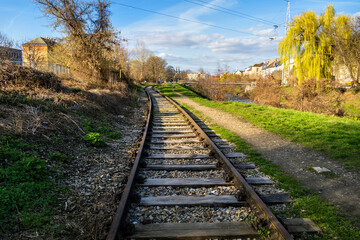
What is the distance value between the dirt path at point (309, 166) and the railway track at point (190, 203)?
0.85 meters

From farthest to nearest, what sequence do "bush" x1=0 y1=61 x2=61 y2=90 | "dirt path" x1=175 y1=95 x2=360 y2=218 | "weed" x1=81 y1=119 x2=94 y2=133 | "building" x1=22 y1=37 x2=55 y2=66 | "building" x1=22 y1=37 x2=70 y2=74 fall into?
"building" x1=22 y1=37 x2=70 y2=74, "building" x1=22 y1=37 x2=55 y2=66, "bush" x1=0 y1=61 x2=61 y2=90, "weed" x1=81 y1=119 x2=94 y2=133, "dirt path" x1=175 y1=95 x2=360 y2=218

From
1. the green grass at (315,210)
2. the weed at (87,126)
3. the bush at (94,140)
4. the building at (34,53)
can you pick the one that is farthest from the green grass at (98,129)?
the building at (34,53)

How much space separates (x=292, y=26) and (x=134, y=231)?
99.6 feet

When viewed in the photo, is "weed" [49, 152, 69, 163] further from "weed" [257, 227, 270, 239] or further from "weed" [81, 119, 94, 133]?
"weed" [257, 227, 270, 239]

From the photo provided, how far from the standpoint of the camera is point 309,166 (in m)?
5.08

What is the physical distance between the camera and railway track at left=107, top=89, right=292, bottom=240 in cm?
274

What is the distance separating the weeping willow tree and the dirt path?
22.1 metres

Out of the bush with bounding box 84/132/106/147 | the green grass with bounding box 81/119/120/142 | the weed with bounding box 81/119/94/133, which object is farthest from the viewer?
the green grass with bounding box 81/119/120/142

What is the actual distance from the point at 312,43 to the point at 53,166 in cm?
2987

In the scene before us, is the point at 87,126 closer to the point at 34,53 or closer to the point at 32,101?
the point at 32,101

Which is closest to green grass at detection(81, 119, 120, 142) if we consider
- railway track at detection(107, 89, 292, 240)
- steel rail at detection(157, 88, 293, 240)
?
railway track at detection(107, 89, 292, 240)

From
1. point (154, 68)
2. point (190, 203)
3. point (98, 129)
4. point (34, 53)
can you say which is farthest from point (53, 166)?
point (154, 68)

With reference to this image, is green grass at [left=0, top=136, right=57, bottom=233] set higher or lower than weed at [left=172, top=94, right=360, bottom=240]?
higher

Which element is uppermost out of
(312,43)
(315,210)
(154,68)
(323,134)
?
(154,68)
